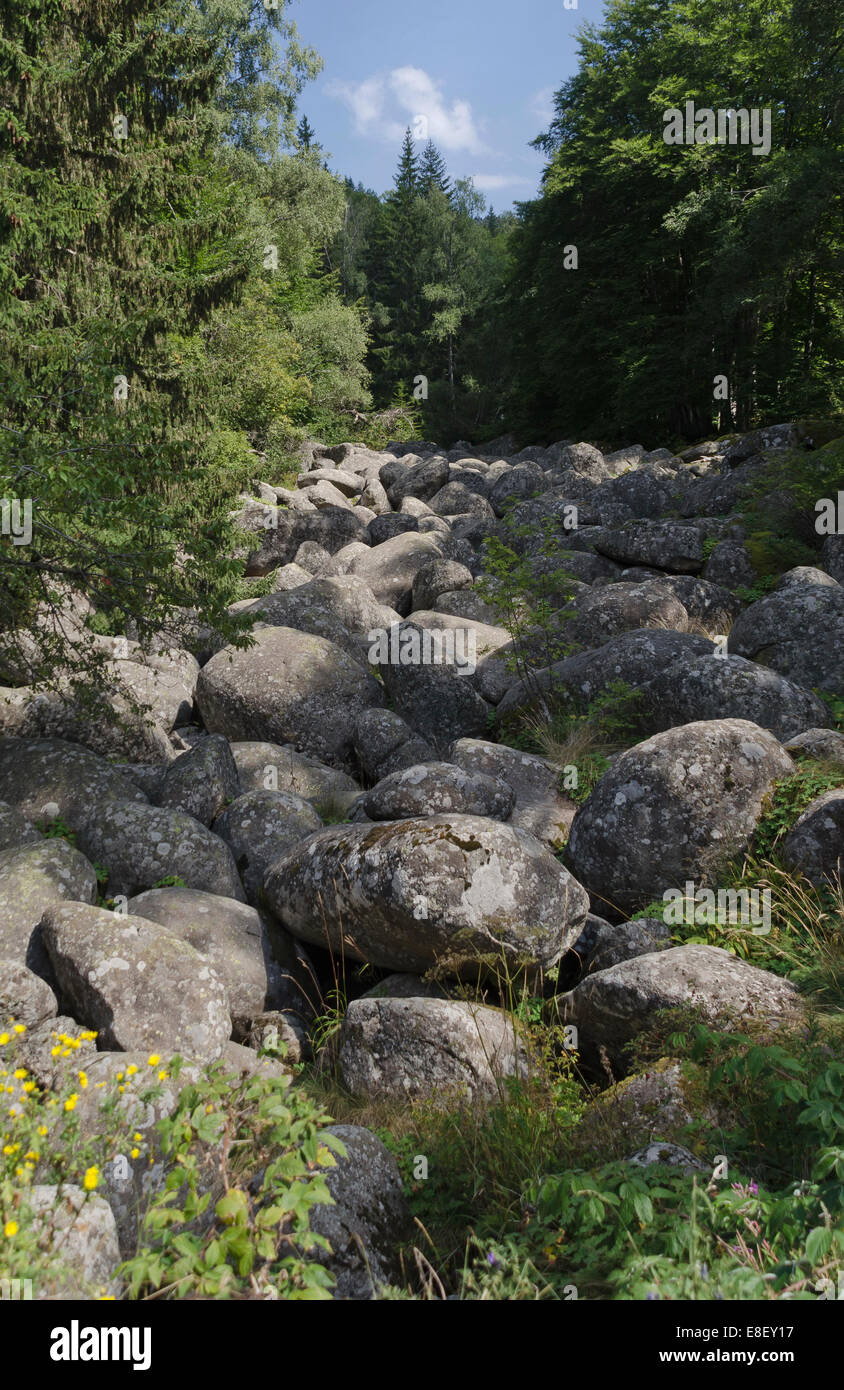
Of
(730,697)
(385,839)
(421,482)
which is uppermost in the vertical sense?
(421,482)

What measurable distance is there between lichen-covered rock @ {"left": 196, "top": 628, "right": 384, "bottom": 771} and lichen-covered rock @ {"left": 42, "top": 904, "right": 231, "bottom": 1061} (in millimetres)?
4532

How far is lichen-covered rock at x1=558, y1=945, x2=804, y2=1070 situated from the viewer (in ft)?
14.0

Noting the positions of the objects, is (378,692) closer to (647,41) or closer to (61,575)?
(61,575)

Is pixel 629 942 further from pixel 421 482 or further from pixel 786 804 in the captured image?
pixel 421 482

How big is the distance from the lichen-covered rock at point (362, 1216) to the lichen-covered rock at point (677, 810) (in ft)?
9.94

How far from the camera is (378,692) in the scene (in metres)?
10.2

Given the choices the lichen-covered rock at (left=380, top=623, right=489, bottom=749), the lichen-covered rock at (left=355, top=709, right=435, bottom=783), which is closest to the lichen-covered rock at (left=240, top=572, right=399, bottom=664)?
the lichen-covered rock at (left=380, top=623, right=489, bottom=749)

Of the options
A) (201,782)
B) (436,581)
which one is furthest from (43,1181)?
(436,581)

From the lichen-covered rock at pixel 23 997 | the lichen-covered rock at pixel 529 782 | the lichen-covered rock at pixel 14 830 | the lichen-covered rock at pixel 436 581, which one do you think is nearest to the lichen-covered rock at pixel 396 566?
the lichen-covered rock at pixel 436 581

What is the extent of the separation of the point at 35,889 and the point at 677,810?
14.1 feet

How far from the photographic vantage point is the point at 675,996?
4.36 m

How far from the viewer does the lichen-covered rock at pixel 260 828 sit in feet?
22.2

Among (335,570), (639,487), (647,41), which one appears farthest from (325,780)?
(647,41)

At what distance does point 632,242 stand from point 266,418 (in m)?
13.5
